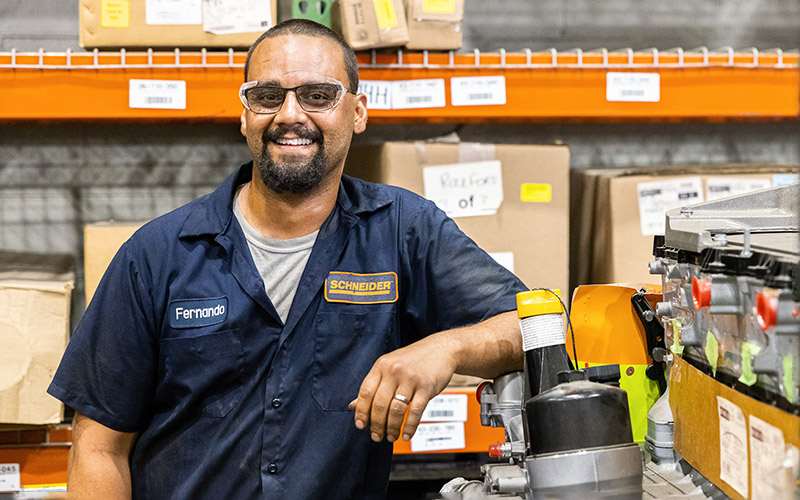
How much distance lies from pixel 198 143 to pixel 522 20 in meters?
1.16

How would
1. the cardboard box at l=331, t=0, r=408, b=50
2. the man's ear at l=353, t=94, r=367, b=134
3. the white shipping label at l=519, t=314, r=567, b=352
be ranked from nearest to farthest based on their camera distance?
the white shipping label at l=519, t=314, r=567, b=352, the man's ear at l=353, t=94, r=367, b=134, the cardboard box at l=331, t=0, r=408, b=50

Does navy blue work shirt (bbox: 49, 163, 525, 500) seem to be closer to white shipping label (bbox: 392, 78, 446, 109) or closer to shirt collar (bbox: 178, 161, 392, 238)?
shirt collar (bbox: 178, 161, 392, 238)

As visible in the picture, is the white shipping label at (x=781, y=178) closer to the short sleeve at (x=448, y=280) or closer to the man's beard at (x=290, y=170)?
the short sleeve at (x=448, y=280)

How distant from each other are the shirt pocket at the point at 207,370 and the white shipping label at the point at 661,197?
1125 millimetres

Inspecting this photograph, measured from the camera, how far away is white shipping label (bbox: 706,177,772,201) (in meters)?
2.02

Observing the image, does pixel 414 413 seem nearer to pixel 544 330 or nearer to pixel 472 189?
pixel 544 330

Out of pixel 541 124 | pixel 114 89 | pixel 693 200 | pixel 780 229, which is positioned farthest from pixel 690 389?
pixel 541 124

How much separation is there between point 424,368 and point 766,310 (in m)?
0.53

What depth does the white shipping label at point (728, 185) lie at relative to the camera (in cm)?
202

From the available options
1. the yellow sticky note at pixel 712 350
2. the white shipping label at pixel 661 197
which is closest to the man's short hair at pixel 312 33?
the white shipping label at pixel 661 197

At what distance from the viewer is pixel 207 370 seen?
1391 mm

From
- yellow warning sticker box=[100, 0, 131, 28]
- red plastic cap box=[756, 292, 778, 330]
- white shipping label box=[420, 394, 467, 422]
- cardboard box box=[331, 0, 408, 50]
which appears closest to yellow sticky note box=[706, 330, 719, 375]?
red plastic cap box=[756, 292, 778, 330]

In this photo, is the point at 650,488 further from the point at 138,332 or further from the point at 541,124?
the point at 541,124

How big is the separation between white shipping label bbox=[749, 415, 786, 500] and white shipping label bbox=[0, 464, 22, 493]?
5.78 feet
